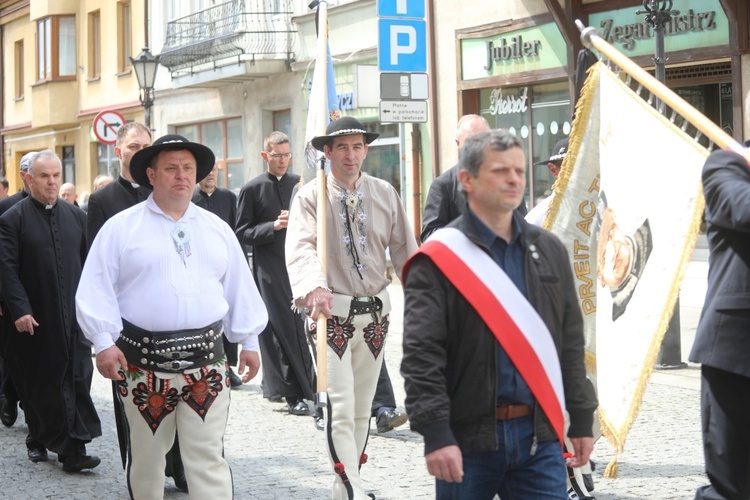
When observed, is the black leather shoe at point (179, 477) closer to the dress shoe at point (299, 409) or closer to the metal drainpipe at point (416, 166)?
the dress shoe at point (299, 409)

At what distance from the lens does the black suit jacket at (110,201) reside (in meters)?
7.62

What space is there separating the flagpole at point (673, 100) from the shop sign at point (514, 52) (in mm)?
11841

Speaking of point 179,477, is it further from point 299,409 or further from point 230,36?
point 230,36

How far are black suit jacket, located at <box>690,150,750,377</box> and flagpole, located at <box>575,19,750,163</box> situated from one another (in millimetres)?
106

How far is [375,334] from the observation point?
6.93m

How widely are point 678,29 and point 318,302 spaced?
10406 millimetres

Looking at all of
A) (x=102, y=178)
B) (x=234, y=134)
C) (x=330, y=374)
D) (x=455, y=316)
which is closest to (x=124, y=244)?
(x=330, y=374)

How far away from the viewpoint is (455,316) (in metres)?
4.10

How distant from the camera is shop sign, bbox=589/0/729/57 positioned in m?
15.1

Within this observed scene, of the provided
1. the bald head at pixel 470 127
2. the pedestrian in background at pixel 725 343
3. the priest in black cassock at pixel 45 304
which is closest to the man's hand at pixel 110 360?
the pedestrian in background at pixel 725 343

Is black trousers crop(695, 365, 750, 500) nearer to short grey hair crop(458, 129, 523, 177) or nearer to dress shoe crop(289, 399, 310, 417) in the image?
short grey hair crop(458, 129, 523, 177)

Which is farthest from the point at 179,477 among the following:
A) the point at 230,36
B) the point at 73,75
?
the point at 73,75

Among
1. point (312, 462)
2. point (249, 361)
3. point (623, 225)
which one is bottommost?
point (312, 462)

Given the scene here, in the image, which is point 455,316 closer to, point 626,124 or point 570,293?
point 570,293
